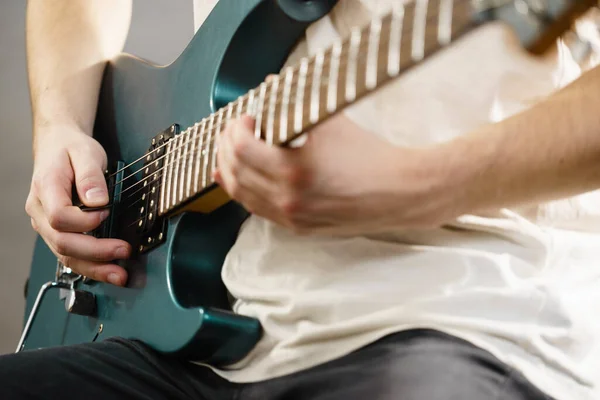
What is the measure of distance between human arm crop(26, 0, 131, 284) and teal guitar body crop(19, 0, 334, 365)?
49 mm

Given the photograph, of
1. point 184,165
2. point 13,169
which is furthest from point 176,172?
point 13,169

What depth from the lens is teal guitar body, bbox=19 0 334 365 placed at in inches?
24.2

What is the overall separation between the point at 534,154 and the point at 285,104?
214mm

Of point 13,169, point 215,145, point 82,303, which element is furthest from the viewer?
point 13,169

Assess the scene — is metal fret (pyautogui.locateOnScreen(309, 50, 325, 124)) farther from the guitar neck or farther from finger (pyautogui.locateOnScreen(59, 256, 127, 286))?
finger (pyautogui.locateOnScreen(59, 256, 127, 286))

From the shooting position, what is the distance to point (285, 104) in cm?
49

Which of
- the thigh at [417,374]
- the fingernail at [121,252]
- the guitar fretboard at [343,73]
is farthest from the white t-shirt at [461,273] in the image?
the fingernail at [121,252]

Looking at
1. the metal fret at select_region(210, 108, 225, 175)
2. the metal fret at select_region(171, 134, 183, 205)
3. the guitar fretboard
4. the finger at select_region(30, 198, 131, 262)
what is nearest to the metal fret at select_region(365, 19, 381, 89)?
the guitar fretboard

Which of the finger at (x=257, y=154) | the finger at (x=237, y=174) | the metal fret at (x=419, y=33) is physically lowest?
the finger at (x=237, y=174)

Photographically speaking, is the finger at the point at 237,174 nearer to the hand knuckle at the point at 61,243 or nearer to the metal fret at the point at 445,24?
the metal fret at the point at 445,24

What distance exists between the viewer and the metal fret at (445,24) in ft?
1.17

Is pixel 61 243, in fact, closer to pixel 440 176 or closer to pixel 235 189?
pixel 235 189

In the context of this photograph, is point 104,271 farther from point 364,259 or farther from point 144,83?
point 364,259

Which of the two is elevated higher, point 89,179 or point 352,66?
point 352,66
